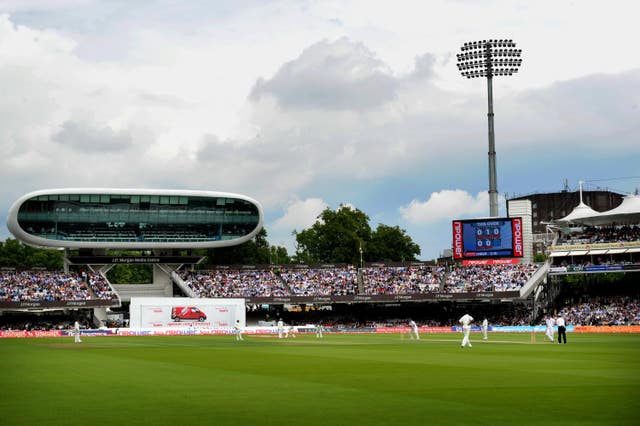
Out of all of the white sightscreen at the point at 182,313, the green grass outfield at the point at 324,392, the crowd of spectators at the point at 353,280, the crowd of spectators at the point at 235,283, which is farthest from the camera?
the crowd of spectators at the point at 235,283

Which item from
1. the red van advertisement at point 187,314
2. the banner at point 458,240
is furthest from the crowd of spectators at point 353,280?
the red van advertisement at point 187,314

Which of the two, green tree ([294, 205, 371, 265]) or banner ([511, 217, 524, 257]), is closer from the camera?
banner ([511, 217, 524, 257])

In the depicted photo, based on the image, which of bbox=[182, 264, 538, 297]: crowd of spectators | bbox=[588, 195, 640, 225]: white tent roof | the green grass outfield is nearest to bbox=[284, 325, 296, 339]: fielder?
bbox=[182, 264, 538, 297]: crowd of spectators

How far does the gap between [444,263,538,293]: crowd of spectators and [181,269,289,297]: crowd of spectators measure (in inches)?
702

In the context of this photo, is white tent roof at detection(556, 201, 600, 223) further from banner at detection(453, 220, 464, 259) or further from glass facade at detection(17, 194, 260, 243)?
glass facade at detection(17, 194, 260, 243)

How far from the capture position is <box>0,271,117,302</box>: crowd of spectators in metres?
73.6

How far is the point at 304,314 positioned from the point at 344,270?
6809 millimetres

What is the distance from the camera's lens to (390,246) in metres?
126

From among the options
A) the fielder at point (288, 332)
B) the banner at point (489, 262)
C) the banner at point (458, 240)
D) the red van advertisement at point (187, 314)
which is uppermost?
the banner at point (458, 240)

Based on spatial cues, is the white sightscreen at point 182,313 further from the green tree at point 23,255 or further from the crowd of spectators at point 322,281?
the green tree at point 23,255

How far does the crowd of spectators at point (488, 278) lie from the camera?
259 ft

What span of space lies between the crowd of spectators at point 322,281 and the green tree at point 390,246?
33.6 m

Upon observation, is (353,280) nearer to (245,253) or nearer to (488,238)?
(488,238)

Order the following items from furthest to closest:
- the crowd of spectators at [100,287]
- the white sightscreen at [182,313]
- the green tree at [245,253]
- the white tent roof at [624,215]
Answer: the green tree at [245,253] → the crowd of spectators at [100,287] → the white tent roof at [624,215] → the white sightscreen at [182,313]
